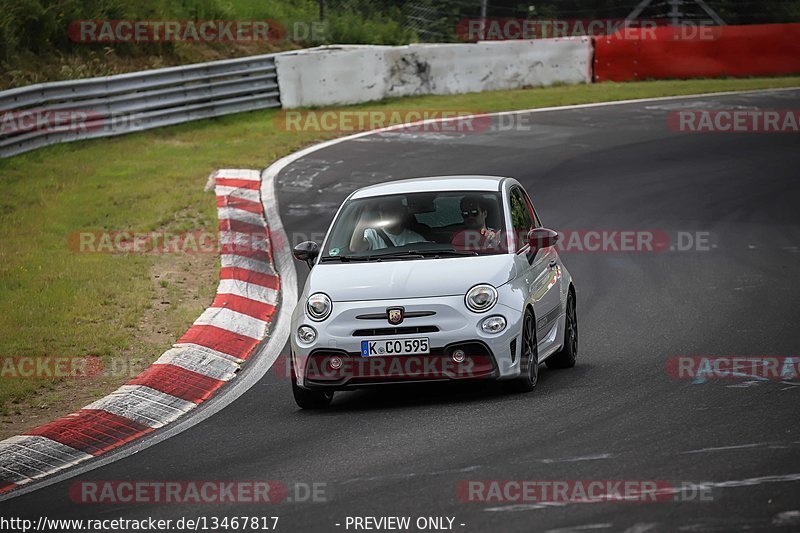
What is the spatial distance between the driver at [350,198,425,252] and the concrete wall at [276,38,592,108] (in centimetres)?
1531

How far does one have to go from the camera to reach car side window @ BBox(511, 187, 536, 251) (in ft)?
31.3

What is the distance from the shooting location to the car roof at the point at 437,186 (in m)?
9.72

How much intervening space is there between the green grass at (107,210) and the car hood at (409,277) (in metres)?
2.39

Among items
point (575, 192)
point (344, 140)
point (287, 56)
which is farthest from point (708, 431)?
point (287, 56)

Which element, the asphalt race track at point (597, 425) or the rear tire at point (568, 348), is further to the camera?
the rear tire at point (568, 348)

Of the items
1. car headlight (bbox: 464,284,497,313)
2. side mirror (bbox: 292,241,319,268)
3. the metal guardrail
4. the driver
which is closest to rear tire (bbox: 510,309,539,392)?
car headlight (bbox: 464,284,497,313)

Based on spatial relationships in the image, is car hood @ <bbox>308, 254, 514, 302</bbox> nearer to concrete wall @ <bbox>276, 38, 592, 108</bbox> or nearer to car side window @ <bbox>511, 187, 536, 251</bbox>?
car side window @ <bbox>511, 187, 536, 251</bbox>

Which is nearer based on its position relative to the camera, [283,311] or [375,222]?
[375,222]

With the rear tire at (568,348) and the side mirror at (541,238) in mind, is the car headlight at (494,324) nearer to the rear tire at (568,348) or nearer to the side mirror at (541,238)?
the side mirror at (541,238)

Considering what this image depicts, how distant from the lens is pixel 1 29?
912 inches

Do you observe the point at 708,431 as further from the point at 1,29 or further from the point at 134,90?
the point at 1,29

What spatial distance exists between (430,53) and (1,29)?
8.85 m

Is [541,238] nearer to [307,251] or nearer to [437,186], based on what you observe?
[437,186]

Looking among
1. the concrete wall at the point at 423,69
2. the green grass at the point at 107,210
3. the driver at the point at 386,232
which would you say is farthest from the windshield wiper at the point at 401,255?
the concrete wall at the point at 423,69
